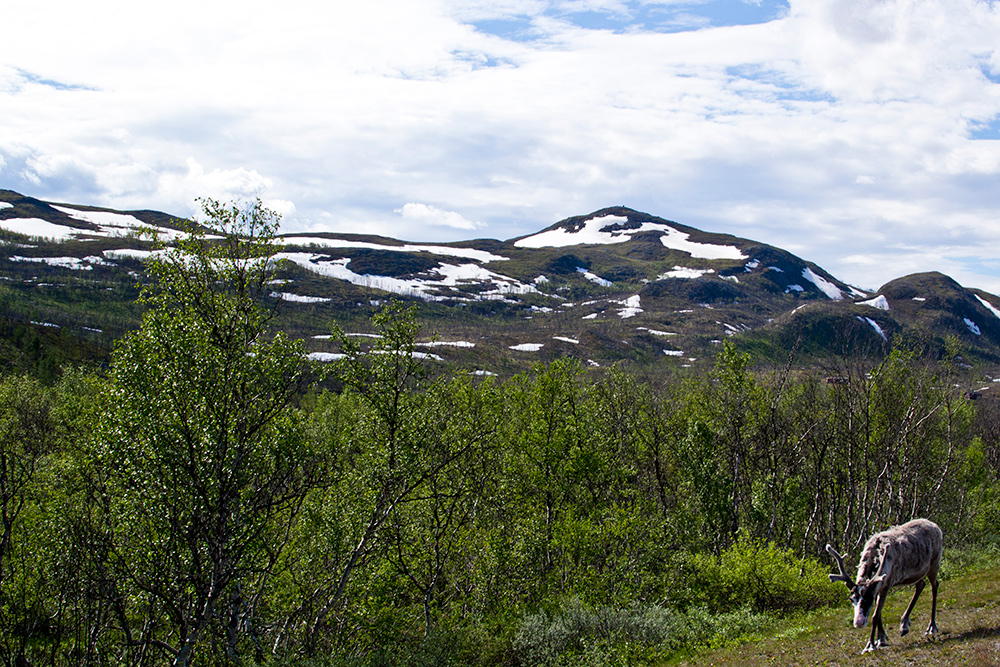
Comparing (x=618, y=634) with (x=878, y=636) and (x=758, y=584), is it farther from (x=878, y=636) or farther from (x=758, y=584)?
(x=878, y=636)

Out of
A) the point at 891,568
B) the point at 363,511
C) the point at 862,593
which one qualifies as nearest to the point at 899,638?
the point at 862,593

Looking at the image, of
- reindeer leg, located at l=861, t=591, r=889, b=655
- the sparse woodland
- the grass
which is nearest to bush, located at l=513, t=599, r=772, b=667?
the sparse woodland

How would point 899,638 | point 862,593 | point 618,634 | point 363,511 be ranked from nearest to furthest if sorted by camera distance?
point 862,593 → point 899,638 → point 363,511 → point 618,634

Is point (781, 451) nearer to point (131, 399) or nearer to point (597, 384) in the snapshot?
point (597, 384)

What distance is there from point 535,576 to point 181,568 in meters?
16.3

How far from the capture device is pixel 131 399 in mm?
17984

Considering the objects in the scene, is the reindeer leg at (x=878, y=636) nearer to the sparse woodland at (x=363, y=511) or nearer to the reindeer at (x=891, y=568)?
the reindeer at (x=891, y=568)

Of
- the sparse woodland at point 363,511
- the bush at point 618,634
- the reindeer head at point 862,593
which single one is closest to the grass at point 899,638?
the reindeer head at point 862,593

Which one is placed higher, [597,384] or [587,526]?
[597,384]

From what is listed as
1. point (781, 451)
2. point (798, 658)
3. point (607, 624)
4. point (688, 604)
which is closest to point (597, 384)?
point (781, 451)

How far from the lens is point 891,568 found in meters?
15.2

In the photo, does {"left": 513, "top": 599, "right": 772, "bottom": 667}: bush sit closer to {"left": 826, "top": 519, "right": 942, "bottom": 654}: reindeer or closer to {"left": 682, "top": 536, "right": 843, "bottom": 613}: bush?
{"left": 682, "top": 536, "right": 843, "bottom": 613}: bush

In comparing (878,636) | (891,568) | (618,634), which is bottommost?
(618,634)

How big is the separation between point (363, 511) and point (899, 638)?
712 inches
